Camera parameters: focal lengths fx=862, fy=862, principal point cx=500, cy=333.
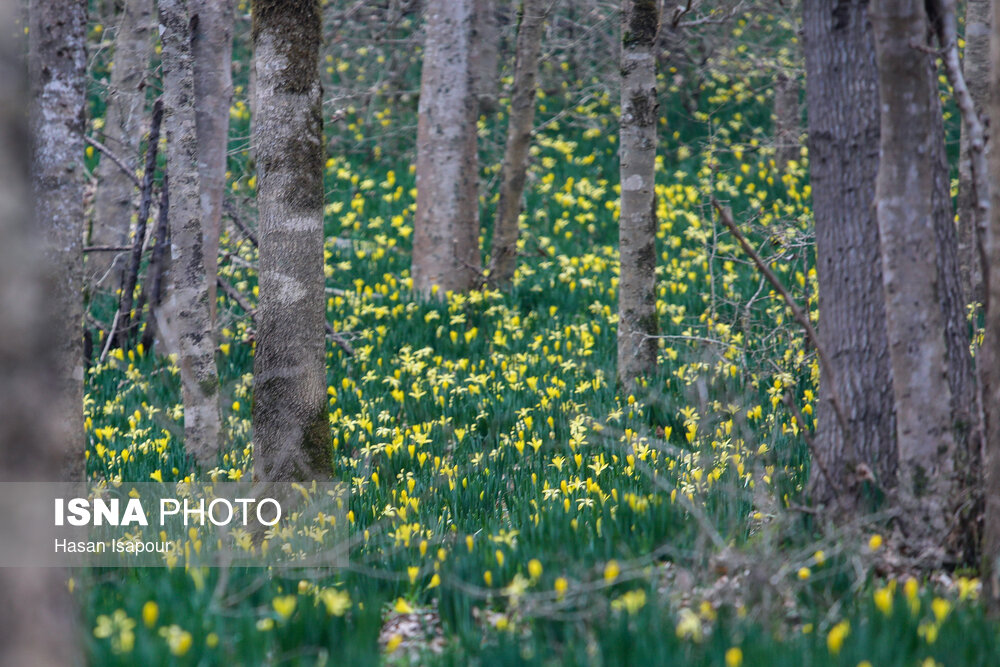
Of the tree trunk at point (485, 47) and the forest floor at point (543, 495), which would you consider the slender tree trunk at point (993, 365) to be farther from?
the tree trunk at point (485, 47)

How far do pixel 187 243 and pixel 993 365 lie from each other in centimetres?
445

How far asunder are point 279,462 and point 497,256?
5191 millimetres

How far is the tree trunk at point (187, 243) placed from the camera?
532cm

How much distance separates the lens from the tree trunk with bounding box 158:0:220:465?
532 cm

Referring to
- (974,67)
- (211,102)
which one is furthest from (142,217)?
(974,67)

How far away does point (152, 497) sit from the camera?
15.5 ft

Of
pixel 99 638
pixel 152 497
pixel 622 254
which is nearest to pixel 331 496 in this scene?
pixel 152 497

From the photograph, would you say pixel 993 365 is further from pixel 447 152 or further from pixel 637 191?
pixel 447 152

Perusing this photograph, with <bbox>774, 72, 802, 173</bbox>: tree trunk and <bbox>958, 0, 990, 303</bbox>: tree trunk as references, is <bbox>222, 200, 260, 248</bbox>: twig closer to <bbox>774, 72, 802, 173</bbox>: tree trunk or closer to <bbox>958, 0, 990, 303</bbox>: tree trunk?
<bbox>958, 0, 990, 303</bbox>: tree trunk

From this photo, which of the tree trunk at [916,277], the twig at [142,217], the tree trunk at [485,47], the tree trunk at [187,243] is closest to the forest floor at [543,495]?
the tree trunk at [916,277]

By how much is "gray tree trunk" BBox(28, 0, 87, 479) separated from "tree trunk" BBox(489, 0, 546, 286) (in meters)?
6.36

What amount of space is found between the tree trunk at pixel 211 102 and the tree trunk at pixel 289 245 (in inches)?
89.1

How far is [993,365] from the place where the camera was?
316 centimetres

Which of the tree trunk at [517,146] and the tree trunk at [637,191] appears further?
the tree trunk at [517,146]
